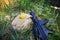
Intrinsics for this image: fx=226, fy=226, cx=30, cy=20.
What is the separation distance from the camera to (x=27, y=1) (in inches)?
138

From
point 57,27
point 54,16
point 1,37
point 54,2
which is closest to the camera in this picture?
point 1,37

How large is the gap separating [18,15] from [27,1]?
38cm

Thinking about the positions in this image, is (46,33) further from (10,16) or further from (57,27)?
(10,16)

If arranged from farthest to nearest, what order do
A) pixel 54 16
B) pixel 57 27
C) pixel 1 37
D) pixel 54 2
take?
pixel 54 2
pixel 54 16
pixel 57 27
pixel 1 37

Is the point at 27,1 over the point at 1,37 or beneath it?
over

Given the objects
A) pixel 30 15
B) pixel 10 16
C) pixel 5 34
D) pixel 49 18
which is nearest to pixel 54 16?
pixel 49 18

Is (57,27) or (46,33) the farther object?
(57,27)

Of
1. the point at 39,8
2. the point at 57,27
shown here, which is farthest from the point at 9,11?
the point at 57,27

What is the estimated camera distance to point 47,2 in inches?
149

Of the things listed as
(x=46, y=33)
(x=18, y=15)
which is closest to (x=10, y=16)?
(x=18, y=15)

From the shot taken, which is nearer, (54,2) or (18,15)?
(18,15)

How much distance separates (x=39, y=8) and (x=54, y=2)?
360 mm

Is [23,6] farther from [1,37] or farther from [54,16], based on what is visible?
[1,37]

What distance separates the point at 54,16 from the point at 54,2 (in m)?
0.45
